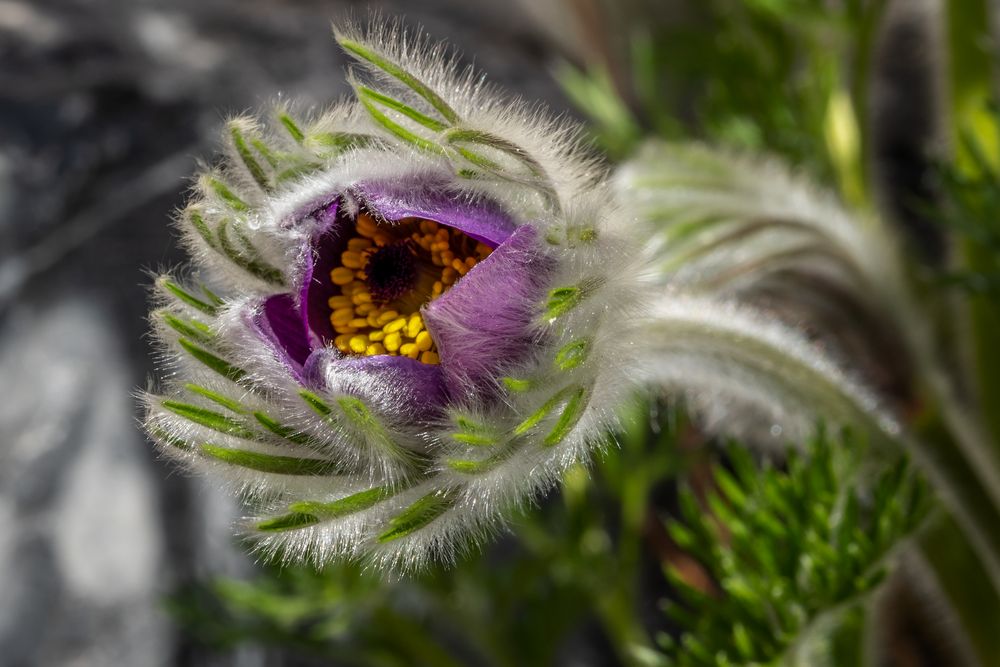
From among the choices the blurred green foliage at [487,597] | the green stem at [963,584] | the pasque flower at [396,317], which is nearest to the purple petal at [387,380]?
the pasque flower at [396,317]

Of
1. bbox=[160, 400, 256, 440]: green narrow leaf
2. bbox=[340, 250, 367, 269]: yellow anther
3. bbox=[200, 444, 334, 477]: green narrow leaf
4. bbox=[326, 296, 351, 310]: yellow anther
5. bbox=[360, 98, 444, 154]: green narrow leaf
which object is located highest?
bbox=[360, 98, 444, 154]: green narrow leaf

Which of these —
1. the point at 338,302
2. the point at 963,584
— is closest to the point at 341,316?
the point at 338,302

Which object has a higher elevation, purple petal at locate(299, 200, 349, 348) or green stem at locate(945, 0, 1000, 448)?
green stem at locate(945, 0, 1000, 448)

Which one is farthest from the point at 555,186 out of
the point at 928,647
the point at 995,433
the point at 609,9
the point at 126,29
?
the point at 126,29

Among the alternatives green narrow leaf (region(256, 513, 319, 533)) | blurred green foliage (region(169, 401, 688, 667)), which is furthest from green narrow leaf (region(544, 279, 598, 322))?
blurred green foliage (region(169, 401, 688, 667))

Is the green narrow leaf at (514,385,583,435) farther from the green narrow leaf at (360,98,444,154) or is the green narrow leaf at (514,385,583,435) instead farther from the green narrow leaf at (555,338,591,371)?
the green narrow leaf at (360,98,444,154)

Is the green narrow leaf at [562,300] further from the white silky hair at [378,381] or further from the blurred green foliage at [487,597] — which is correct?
the blurred green foliage at [487,597]

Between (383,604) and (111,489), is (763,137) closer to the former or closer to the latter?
(383,604)

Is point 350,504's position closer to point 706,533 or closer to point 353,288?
point 353,288
